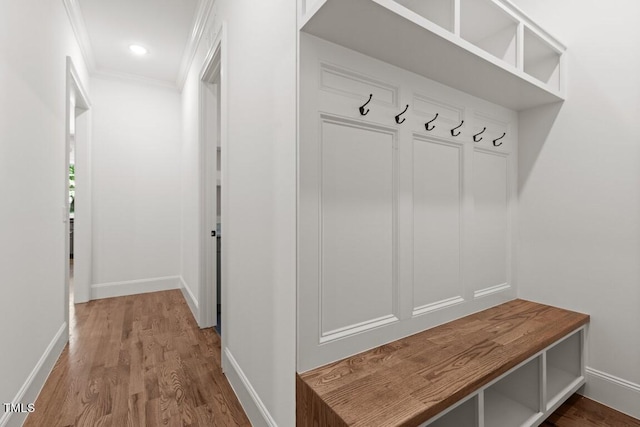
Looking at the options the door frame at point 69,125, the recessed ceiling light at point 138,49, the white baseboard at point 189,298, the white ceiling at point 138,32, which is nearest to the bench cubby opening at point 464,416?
the white baseboard at point 189,298

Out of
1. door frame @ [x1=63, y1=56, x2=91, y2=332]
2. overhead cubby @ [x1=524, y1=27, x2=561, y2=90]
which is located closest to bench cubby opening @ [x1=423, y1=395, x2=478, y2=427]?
overhead cubby @ [x1=524, y1=27, x2=561, y2=90]

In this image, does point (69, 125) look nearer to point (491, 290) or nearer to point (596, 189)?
point (491, 290)

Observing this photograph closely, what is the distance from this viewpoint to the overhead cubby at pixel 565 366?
63.2 inches

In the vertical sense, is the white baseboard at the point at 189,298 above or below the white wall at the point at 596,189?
below

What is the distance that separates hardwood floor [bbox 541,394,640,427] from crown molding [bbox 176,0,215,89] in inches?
132

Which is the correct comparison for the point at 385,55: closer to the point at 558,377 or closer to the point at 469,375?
the point at 469,375

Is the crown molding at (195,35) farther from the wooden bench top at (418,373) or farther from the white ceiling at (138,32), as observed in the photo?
the wooden bench top at (418,373)

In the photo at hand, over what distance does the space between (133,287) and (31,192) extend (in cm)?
230

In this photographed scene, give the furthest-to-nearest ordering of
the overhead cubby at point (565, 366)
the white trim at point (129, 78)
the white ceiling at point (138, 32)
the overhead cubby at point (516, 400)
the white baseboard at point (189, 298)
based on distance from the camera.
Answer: the white trim at point (129, 78), the white baseboard at point (189, 298), the white ceiling at point (138, 32), the overhead cubby at point (565, 366), the overhead cubby at point (516, 400)

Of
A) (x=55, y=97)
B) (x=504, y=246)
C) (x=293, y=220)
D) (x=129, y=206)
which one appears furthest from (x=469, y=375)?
(x=129, y=206)

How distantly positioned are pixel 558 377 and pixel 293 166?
1887mm

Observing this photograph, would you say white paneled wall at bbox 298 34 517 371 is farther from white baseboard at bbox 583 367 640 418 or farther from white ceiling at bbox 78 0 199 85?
white ceiling at bbox 78 0 199 85

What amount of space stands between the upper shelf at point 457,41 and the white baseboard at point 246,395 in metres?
1.58

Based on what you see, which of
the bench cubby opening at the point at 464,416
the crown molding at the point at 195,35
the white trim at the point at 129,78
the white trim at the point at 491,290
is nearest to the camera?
the bench cubby opening at the point at 464,416
